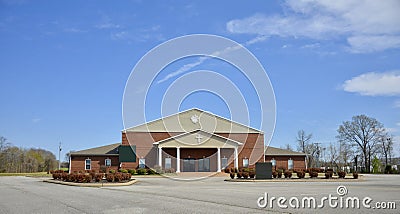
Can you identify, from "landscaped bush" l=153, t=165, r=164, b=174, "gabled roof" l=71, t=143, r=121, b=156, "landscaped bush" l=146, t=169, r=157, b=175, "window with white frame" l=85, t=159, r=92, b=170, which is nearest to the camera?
"landscaped bush" l=153, t=165, r=164, b=174

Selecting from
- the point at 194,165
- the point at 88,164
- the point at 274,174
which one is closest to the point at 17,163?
the point at 88,164

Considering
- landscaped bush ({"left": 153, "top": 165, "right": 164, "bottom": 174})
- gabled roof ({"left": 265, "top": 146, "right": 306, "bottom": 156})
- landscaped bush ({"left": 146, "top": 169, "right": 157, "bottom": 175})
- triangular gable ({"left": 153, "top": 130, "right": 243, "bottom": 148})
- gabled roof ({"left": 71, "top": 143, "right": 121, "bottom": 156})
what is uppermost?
triangular gable ({"left": 153, "top": 130, "right": 243, "bottom": 148})

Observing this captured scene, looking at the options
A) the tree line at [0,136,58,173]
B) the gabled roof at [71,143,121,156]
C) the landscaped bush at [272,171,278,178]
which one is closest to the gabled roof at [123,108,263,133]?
the gabled roof at [71,143,121,156]

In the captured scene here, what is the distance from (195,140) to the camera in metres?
50.2

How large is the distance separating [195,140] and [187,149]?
2157 mm

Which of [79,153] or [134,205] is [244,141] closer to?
[79,153]

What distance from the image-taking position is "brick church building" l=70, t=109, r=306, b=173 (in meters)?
50.6

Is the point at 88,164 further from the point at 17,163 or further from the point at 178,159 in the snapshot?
the point at 17,163

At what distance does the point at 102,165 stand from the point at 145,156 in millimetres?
5886

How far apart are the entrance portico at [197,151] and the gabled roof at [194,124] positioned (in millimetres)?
3061

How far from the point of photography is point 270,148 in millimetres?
59062

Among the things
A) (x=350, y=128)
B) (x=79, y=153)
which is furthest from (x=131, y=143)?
(x=350, y=128)

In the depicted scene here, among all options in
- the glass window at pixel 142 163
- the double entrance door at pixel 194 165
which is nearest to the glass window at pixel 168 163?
the double entrance door at pixel 194 165

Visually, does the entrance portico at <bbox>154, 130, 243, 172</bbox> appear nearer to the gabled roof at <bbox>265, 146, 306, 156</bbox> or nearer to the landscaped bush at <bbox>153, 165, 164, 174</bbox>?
the landscaped bush at <bbox>153, 165, 164, 174</bbox>
